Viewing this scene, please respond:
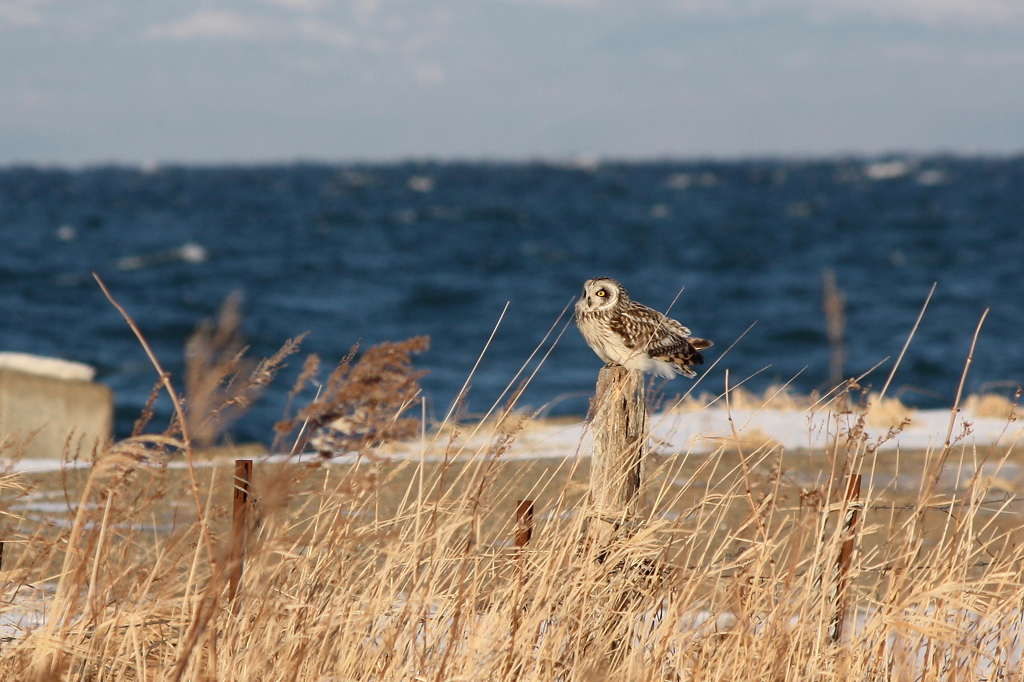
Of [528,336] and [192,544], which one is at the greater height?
[192,544]

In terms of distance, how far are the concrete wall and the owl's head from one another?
15.9 ft

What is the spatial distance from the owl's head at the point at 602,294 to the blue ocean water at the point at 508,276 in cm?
62

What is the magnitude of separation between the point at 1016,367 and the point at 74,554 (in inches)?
779

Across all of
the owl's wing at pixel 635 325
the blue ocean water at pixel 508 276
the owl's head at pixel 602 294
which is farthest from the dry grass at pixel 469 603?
the owl's head at pixel 602 294

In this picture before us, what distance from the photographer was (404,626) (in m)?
2.78

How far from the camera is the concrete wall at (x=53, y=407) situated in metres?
8.12

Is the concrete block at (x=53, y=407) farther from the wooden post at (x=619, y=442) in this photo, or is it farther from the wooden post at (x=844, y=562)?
the wooden post at (x=844, y=562)

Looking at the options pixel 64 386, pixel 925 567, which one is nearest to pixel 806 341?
pixel 64 386

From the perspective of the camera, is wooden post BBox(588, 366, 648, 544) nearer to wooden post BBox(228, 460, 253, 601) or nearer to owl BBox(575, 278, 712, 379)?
owl BBox(575, 278, 712, 379)

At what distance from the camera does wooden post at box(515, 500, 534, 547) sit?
322 centimetres

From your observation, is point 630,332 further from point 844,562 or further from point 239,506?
point 239,506

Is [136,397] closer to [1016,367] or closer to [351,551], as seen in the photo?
[351,551]

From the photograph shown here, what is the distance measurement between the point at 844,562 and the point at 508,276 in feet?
106

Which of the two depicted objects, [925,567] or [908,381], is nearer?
[925,567]
